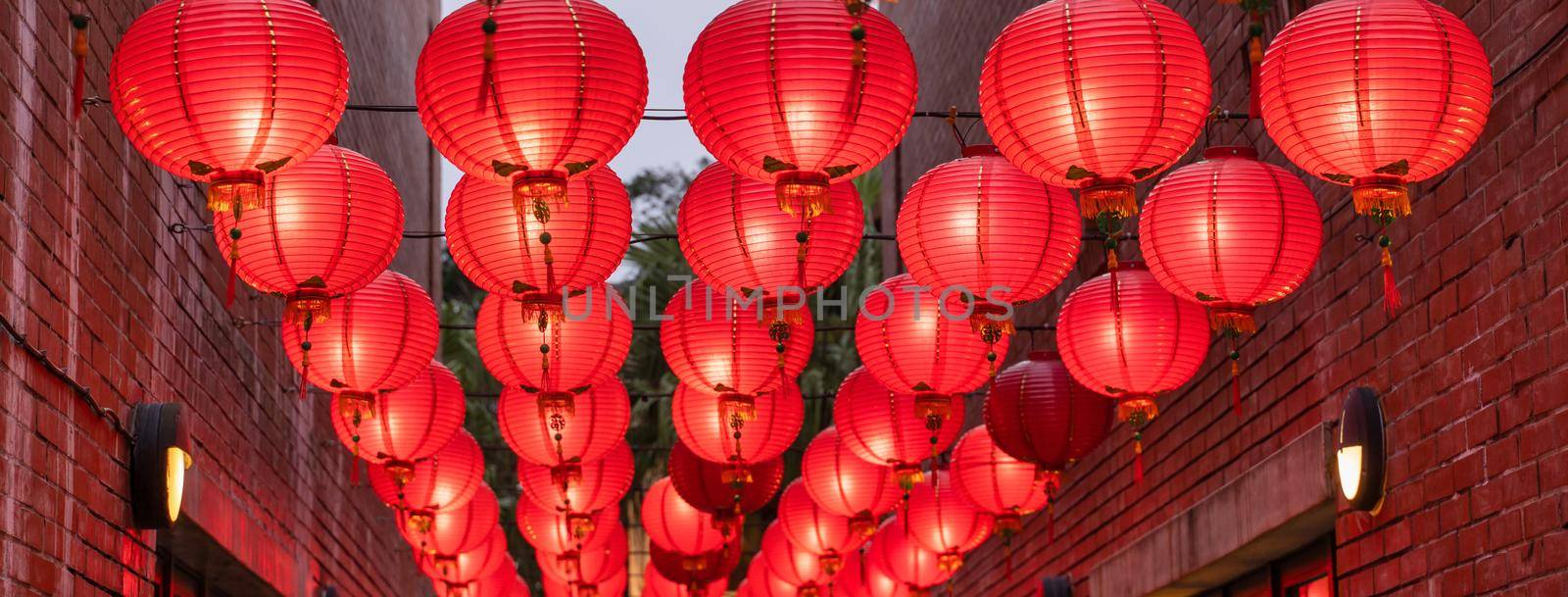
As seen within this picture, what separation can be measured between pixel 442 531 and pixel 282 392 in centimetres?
237

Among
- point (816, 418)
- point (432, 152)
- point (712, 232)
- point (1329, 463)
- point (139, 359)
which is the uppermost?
point (432, 152)

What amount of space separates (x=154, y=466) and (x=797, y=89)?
285 centimetres

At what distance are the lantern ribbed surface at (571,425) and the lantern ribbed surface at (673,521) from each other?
3.33m

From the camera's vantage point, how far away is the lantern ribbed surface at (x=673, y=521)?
13109 mm

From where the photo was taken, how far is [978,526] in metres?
11.6

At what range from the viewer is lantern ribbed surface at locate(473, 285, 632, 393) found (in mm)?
8250

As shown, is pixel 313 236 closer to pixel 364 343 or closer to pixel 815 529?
pixel 364 343

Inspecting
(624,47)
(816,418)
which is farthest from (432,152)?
(624,47)

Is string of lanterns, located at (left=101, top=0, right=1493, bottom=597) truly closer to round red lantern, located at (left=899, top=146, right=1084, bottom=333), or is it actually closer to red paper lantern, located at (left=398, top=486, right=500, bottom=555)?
round red lantern, located at (left=899, top=146, right=1084, bottom=333)

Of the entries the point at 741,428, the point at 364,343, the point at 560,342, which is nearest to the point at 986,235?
the point at 560,342

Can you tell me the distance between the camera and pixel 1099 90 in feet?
18.1

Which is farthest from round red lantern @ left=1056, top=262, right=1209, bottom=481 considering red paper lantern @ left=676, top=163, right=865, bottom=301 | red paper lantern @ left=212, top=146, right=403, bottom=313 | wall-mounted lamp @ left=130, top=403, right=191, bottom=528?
wall-mounted lamp @ left=130, top=403, right=191, bottom=528

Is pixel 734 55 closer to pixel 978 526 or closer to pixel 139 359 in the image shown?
pixel 139 359

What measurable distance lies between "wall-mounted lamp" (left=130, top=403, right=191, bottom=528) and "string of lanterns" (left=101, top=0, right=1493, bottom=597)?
0.60 meters
